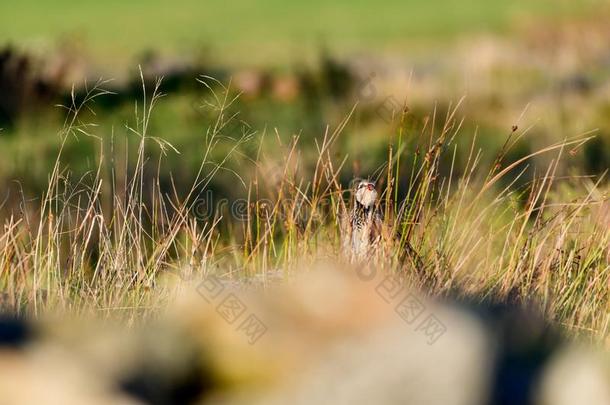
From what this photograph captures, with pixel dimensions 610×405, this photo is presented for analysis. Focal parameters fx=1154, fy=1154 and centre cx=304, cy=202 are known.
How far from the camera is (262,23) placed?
1330 inches

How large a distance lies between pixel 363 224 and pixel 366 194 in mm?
102

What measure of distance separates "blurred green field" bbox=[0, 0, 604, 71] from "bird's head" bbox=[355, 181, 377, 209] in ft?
53.3

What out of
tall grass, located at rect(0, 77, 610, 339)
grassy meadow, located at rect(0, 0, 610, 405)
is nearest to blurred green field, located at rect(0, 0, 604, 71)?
grassy meadow, located at rect(0, 0, 610, 405)

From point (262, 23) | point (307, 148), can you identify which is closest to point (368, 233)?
point (307, 148)

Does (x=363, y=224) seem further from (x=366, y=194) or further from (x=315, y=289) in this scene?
(x=315, y=289)

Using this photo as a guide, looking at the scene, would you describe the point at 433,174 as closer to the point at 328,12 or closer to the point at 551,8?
the point at 551,8

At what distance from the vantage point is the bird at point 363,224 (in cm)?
357

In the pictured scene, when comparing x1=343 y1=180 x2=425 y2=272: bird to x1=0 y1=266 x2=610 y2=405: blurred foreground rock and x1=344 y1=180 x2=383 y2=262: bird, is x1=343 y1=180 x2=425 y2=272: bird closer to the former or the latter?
x1=344 y1=180 x2=383 y2=262: bird

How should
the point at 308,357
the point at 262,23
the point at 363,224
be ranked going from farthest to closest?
the point at 262,23 → the point at 363,224 → the point at 308,357

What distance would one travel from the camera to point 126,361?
2.13 meters

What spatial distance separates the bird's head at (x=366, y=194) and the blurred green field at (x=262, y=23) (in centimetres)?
1624

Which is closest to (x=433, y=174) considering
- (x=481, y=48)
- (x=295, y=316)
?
(x=295, y=316)

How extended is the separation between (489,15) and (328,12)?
503 centimetres

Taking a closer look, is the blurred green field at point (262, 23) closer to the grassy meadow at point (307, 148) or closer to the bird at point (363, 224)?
the grassy meadow at point (307, 148)
